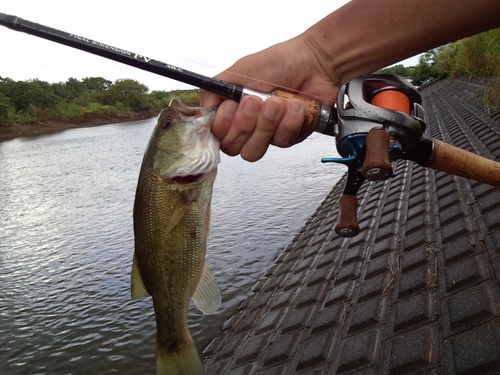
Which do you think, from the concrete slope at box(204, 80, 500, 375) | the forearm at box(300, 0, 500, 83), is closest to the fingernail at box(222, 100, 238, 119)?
the forearm at box(300, 0, 500, 83)

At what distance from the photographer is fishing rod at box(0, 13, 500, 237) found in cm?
183

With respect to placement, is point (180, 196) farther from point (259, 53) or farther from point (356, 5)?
point (356, 5)

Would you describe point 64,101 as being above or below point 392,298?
above

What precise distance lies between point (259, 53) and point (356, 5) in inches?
24.2

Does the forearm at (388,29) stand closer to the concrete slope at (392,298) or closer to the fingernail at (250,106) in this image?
the fingernail at (250,106)

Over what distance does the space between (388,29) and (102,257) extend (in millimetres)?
7378

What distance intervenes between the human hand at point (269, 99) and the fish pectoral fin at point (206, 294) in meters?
0.82

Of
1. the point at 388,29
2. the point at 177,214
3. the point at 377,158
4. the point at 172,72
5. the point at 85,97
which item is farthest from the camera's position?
the point at 85,97

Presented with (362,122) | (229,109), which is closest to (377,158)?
(362,122)

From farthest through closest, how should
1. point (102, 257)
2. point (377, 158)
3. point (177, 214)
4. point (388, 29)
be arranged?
1. point (102, 257)
2. point (177, 214)
3. point (388, 29)
4. point (377, 158)

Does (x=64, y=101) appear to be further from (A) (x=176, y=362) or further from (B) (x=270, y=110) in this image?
(B) (x=270, y=110)

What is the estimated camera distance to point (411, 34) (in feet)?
6.44

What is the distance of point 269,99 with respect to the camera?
7.27 feet

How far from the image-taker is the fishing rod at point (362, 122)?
1.83 metres
